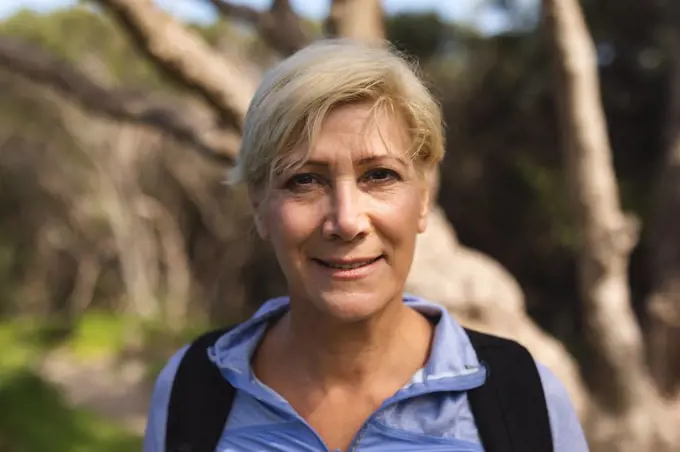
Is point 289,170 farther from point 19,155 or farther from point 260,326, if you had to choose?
point 19,155

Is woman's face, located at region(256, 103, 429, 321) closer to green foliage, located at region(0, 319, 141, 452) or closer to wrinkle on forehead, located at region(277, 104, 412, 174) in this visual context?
wrinkle on forehead, located at region(277, 104, 412, 174)

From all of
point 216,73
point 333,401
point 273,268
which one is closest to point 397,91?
point 333,401

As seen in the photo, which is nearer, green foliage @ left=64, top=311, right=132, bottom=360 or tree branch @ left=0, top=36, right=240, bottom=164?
tree branch @ left=0, top=36, right=240, bottom=164

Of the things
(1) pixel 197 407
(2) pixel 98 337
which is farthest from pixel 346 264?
(2) pixel 98 337

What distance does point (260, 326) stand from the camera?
4.31ft

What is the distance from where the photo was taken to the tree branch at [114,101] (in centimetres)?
283

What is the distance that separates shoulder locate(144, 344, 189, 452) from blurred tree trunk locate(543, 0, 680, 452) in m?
2.57

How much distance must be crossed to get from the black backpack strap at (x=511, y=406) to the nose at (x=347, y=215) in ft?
0.97

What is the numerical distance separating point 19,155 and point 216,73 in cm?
1093

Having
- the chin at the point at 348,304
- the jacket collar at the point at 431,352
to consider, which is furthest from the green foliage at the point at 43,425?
the chin at the point at 348,304

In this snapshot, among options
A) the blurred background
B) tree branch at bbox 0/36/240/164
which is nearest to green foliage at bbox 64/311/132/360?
the blurred background

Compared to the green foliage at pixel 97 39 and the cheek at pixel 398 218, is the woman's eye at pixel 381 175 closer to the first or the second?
the cheek at pixel 398 218

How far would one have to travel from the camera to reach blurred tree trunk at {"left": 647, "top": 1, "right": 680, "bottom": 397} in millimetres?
4191

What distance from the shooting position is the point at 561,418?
3.62 ft
